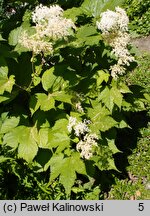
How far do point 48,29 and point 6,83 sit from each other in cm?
70

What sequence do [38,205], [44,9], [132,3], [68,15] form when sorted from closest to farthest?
[44,9] → [68,15] → [38,205] → [132,3]

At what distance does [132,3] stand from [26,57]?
11.8 ft

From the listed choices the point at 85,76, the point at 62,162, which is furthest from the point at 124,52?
the point at 62,162

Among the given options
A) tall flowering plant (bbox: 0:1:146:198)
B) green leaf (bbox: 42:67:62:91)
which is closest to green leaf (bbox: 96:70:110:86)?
tall flowering plant (bbox: 0:1:146:198)

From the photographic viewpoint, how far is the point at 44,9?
3.24 meters

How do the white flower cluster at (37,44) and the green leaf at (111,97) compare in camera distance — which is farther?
the green leaf at (111,97)

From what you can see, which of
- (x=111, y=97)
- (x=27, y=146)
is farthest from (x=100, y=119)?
(x=27, y=146)

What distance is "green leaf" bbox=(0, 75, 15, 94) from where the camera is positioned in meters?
3.49

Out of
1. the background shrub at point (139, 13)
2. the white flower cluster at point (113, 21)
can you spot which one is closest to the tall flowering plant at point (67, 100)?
the white flower cluster at point (113, 21)

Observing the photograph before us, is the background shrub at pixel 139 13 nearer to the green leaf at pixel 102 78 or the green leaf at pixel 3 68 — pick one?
the green leaf at pixel 102 78

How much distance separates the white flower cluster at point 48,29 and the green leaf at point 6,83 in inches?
17.1

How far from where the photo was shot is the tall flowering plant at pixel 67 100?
3.65 metres

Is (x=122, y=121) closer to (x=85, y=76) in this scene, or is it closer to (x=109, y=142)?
(x=109, y=142)

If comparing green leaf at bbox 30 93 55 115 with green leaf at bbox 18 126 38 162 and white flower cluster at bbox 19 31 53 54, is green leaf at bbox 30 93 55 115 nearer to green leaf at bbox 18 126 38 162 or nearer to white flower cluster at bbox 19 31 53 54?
green leaf at bbox 18 126 38 162
